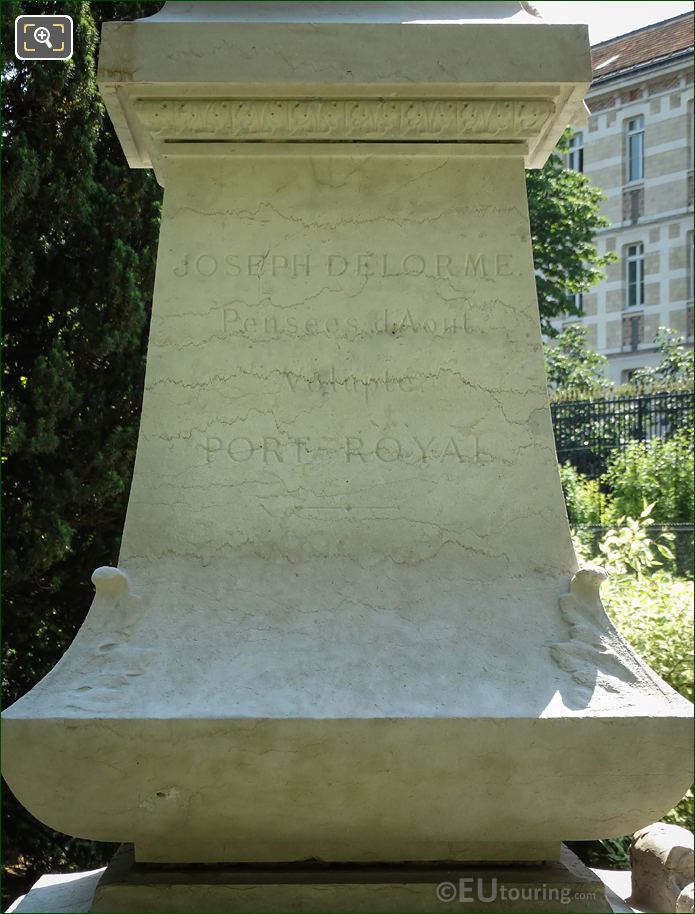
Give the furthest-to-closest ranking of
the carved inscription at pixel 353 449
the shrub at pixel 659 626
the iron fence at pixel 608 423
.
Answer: the iron fence at pixel 608 423 → the shrub at pixel 659 626 → the carved inscription at pixel 353 449

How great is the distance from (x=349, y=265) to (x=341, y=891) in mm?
1950

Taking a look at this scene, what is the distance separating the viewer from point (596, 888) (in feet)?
9.79

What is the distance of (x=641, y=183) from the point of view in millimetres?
30406

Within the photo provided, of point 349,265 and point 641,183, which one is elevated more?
point 641,183

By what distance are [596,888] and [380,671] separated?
0.87 metres

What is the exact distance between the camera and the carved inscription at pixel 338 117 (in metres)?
3.45

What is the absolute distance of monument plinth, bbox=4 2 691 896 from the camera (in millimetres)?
2861

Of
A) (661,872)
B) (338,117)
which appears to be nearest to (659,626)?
(661,872)

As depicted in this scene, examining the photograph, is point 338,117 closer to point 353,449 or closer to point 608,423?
point 353,449

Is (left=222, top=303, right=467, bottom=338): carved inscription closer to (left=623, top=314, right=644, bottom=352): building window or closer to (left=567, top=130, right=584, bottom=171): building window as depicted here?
(left=623, top=314, right=644, bottom=352): building window

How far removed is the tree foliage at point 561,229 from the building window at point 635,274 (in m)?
10.7

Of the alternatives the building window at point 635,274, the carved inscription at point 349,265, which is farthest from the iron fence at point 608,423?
the building window at point 635,274

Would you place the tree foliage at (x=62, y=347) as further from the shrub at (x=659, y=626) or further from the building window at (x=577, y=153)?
the building window at (x=577, y=153)

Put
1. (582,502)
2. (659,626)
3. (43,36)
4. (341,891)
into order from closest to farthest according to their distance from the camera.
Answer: (341,891) < (43,36) < (659,626) < (582,502)
